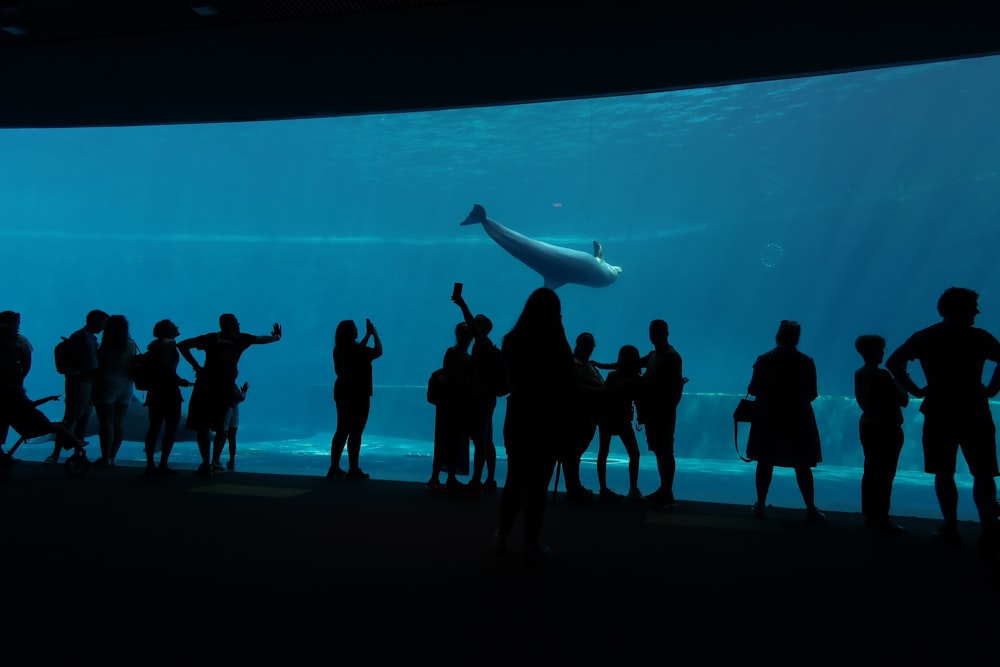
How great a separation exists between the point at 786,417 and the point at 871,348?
855mm

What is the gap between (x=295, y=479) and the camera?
689cm

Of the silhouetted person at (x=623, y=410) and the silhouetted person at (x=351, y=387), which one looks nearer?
the silhouetted person at (x=623, y=410)

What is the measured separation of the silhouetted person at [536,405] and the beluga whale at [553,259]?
13291mm

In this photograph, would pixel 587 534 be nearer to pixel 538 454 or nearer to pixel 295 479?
pixel 538 454

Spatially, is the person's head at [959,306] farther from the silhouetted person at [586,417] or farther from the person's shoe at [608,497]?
the person's shoe at [608,497]

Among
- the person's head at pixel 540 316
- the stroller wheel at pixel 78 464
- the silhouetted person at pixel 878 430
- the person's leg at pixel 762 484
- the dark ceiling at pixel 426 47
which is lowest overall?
the stroller wheel at pixel 78 464

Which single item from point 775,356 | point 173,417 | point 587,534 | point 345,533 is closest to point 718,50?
point 775,356

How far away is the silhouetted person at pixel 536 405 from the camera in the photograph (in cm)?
378

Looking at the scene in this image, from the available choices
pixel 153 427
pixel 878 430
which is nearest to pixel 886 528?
pixel 878 430

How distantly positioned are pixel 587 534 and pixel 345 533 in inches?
64.7

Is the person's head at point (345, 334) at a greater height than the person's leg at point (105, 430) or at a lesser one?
greater

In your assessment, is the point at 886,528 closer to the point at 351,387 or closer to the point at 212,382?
the point at 351,387

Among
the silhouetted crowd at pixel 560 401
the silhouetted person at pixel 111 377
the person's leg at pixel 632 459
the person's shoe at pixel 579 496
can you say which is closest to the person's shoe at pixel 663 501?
the silhouetted crowd at pixel 560 401

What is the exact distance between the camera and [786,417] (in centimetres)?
555
